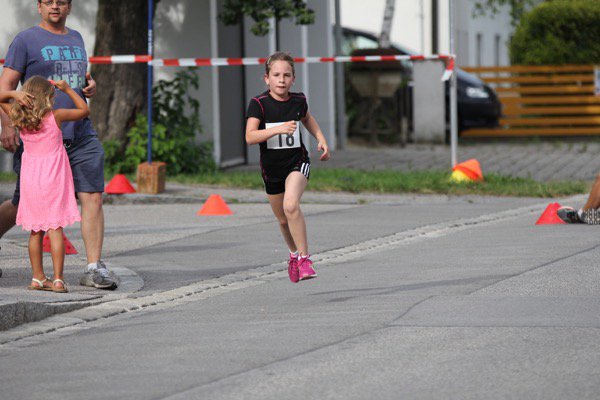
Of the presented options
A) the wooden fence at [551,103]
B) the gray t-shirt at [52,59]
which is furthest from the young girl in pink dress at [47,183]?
the wooden fence at [551,103]

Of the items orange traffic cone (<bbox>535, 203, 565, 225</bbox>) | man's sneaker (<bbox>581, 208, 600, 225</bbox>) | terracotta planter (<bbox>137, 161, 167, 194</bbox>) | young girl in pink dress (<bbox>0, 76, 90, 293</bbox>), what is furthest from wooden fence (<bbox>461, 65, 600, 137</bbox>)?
young girl in pink dress (<bbox>0, 76, 90, 293</bbox>)

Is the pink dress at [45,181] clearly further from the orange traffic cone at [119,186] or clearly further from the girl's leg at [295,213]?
the orange traffic cone at [119,186]

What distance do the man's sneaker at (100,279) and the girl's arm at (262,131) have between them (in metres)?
1.28

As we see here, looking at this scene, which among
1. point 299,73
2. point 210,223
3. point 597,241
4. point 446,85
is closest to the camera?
point 597,241

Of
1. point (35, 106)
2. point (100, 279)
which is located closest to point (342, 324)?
point (100, 279)

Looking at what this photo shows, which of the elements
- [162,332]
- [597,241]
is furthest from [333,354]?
[597,241]

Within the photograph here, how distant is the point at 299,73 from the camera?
Answer: 77.6 feet

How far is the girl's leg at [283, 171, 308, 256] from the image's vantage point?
895cm

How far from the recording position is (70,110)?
9.09 meters

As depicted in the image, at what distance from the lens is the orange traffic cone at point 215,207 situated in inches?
567

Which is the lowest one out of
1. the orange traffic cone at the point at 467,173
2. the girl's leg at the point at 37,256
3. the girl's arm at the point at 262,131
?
the orange traffic cone at the point at 467,173

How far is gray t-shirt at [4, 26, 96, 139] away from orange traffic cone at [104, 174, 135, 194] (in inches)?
256

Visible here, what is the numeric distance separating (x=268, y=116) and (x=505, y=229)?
166 inches

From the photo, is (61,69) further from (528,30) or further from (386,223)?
(528,30)
